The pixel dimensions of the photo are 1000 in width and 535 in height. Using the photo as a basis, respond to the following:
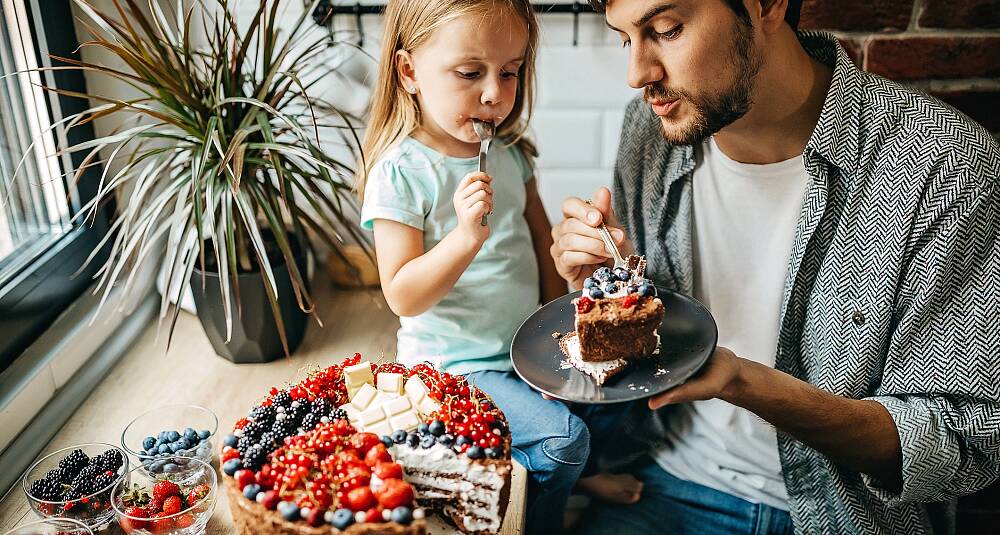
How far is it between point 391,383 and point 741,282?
71 centimetres

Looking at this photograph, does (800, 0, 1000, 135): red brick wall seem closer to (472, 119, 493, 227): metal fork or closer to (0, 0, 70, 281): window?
(472, 119, 493, 227): metal fork

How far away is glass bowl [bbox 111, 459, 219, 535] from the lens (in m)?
1.11

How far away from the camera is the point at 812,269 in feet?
4.55

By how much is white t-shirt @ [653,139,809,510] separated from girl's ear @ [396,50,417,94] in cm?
57

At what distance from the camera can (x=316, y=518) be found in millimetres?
957

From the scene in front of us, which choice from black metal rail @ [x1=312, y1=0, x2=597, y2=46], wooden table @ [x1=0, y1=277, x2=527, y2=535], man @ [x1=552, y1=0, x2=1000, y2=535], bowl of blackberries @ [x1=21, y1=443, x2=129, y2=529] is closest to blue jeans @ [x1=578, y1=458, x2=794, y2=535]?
man @ [x1=552, y1=0, x2=1000, y2=535]

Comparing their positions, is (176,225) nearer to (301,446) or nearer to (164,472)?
(164,472)

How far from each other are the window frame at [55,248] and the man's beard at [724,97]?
1100 mm

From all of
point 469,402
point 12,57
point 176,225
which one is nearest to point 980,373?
point 469,402

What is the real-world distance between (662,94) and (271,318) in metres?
0.88

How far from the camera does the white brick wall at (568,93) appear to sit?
1.85m

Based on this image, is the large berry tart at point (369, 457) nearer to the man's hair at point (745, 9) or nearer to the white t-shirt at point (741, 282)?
the white t-shirt at point (741, 282)

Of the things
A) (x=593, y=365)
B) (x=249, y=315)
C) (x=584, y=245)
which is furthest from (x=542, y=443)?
(x=249, y=315)

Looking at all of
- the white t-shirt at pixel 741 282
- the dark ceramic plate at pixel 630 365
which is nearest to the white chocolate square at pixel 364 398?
the dark ceramic plate at pixel 630 365
